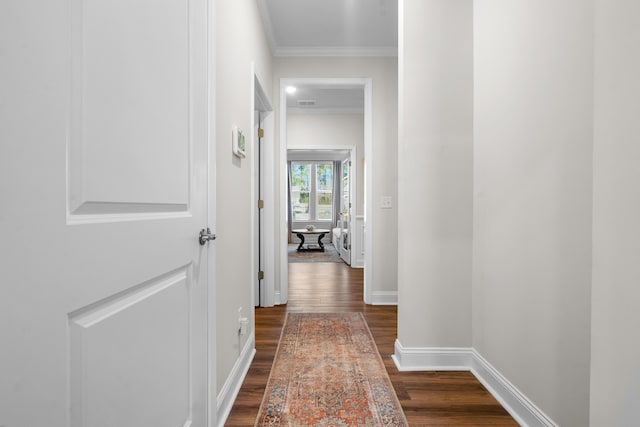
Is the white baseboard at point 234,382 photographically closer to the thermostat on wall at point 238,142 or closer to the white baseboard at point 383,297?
the thermostat on wall at point 238,142

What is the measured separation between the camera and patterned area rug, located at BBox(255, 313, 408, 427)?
1.65m

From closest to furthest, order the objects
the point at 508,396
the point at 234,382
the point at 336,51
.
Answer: the point at 508,396
the point at 234,382
the point at 336,51

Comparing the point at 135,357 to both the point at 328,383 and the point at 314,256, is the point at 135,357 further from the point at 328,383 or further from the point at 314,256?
the point at 314,256

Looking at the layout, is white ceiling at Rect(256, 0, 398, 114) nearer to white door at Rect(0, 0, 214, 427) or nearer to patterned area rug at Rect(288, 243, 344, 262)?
white door at Rect(0, 0, 214, 427)

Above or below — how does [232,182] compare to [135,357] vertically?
above

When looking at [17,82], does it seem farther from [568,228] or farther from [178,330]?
[568,228]

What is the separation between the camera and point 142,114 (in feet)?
2.83

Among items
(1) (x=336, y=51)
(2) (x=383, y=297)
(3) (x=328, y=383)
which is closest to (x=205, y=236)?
(3) (x=328, y=383)

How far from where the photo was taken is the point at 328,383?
198 centimetres

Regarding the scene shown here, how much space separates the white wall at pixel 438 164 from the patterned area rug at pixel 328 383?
499mm

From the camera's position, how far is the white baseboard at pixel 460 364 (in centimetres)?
175

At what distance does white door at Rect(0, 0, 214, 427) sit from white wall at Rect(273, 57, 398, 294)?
2.69 metres

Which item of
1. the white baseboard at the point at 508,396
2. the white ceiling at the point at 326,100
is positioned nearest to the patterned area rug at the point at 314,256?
the white ceiling at the point at 326,100

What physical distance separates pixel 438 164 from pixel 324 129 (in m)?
4.14
